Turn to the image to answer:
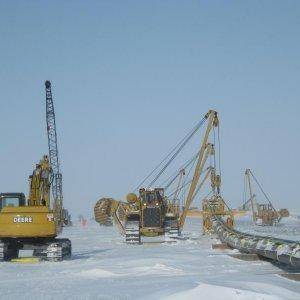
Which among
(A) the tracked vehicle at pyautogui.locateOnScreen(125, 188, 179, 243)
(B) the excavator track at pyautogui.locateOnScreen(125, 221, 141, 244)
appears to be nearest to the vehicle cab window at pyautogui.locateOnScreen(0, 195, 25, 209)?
(B) the excavator track at pyautogui.locateOnScreen(125, 221, 141, 244)

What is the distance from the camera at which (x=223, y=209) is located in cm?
4631

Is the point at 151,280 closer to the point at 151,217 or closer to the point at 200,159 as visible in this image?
the point at 151,217

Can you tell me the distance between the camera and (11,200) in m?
23.1

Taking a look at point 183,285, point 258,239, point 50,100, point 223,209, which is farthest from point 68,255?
point 50,100

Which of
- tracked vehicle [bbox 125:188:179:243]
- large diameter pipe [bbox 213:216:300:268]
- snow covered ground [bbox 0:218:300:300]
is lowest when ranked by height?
snow covered ground [bbox 0:218:300:300]

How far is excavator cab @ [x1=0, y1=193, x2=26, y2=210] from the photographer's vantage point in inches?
902

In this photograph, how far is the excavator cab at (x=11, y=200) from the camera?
22.9 m

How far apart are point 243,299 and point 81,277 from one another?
20.7 ft

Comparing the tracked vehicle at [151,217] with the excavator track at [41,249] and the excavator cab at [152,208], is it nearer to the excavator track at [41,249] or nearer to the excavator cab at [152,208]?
the excavator cab at [152,208]

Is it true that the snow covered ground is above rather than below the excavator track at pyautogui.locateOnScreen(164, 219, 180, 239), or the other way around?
below

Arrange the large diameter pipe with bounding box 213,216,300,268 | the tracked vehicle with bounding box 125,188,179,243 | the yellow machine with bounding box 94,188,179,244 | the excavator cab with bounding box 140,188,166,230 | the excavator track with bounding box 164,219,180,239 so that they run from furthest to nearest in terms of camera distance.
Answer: the excavator cab with bounding box 140,188,166,230 < the tracked vehicle with bounding box 125,188,179,243 < the excavator track with bounding box 164,219,180,239 < the yellow machine with bounding box 94,188,179,244 < the large diameter pipe with bounding box 213,216,300,268

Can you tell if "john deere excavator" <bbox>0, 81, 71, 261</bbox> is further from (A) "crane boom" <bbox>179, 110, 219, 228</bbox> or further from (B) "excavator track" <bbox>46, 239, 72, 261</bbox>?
(A) "crane boom" <bbox>179, 110, 219, 228</bbox>

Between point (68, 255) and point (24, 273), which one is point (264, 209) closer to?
point (68, 255)

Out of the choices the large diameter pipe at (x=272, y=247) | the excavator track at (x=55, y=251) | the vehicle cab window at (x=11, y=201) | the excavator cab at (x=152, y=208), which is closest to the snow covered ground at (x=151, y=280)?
the large diameter pipe at (x=272, y=247)
